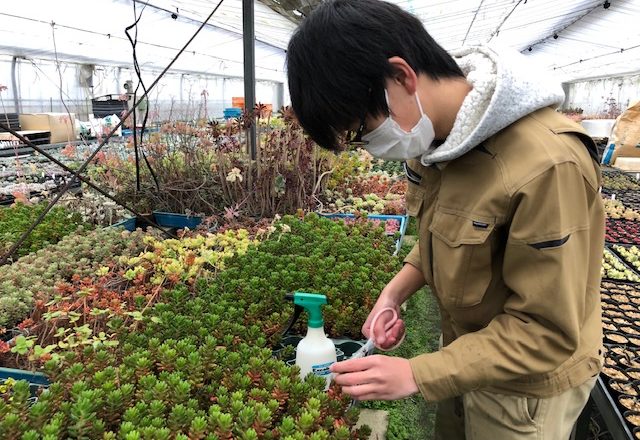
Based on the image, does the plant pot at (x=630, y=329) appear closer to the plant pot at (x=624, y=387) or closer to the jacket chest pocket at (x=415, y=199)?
the plant pot at (x=624, y=387)

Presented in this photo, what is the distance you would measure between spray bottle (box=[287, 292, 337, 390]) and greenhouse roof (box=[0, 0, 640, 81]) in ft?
15.0

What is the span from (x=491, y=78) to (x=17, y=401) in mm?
1256

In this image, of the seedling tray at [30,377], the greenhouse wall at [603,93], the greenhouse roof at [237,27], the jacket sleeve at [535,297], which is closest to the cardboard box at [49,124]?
the greenhouse roof at [237,27]

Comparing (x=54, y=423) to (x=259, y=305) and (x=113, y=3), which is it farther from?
(x=113, y=3)

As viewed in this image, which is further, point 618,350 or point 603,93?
point 603,93

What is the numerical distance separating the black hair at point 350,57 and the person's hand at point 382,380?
0.52m

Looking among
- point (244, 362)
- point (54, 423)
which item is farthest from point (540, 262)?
point (54, 423)

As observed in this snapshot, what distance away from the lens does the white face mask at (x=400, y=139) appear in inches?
42.3

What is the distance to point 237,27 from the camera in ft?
35.5

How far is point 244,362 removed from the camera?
1337 mm

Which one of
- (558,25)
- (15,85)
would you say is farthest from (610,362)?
(558,25)

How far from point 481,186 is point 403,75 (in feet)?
0.93

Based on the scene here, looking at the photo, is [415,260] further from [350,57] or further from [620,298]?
[620,298]

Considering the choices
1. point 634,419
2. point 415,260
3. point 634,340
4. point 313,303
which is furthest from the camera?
point 634,340
